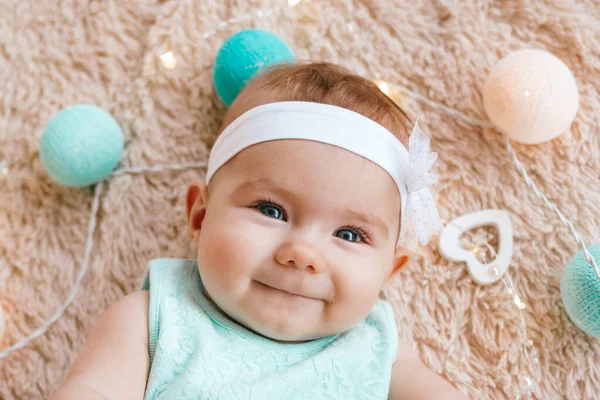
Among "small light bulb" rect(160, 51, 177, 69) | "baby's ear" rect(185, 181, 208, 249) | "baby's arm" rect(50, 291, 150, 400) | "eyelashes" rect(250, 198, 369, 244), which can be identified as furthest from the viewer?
"small light bulb" rect(160, 51, 177, 69)

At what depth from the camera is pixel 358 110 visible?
4.01 feet

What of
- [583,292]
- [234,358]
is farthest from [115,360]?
[583,292]

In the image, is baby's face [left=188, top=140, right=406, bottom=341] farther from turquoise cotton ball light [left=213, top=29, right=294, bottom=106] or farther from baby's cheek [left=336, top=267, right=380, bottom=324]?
turquoise cotton ball light [left=213, top=29, right=294, bottom=106]

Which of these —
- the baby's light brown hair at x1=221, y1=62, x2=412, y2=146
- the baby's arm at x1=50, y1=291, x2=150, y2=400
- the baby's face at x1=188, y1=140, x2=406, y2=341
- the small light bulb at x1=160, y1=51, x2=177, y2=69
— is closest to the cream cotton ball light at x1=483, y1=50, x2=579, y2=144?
the baby's light brown hair at x1=221, y1=62, x2=412, y2=146

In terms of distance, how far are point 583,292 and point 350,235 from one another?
0.49 m

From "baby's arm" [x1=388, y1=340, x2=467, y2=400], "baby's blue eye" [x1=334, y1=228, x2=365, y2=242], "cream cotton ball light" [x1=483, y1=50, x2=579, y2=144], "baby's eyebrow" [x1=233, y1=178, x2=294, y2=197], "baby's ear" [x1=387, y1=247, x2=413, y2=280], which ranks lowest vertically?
"baby's arm" [x1=388, y1=340, x2=467, y2=400]

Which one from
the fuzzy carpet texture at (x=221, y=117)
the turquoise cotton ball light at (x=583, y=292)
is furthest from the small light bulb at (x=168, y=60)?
the turquoise cotton ball light at (x=583, y=292)

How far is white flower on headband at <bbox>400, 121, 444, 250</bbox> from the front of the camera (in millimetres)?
1181

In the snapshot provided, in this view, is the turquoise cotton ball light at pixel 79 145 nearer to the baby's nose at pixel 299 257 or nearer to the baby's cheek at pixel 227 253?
the baby's cheek at pixel 227 253

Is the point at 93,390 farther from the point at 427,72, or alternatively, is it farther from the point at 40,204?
the point at 427,72

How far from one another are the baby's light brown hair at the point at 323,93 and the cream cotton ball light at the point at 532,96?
234 mm

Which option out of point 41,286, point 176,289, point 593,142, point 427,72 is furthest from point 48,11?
point 593,142

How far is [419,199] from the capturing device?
1253 millimetres

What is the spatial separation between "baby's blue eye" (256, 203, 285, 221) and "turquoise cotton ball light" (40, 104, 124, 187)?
17.5 inches
